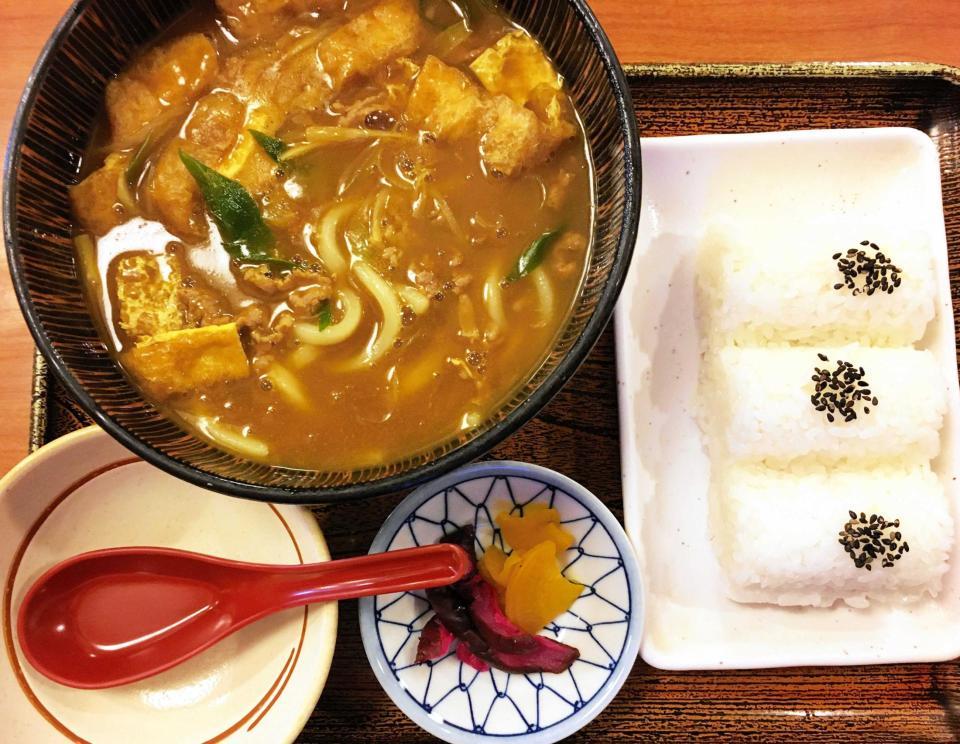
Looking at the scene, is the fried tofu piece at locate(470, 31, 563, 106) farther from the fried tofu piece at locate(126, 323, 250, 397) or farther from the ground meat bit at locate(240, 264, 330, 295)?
the fried tofu piece at locate(126, 323, 250, 397)

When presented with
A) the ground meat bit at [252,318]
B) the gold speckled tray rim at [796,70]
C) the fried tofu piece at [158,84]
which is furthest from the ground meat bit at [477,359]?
the gold speckled tray rim at [796,70]

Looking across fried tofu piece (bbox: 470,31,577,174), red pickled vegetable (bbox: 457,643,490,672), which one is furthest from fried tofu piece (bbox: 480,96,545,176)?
red pickled vegetable (bbox: 457,643,490,672)

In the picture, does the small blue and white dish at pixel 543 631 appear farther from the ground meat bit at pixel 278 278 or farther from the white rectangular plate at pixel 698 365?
the ground meat bit at pixel 278 278

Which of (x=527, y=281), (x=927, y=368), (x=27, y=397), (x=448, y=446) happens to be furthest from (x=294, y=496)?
(x=927, y=368)

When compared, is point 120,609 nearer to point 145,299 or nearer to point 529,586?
point 145,299

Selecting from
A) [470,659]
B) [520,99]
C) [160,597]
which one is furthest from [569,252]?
[160,597]

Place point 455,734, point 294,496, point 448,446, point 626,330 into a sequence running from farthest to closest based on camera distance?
1. point 626,330
2. point 455,734
3. point 448,446
4. point 294,496

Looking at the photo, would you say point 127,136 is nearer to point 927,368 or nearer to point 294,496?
point 294,496
